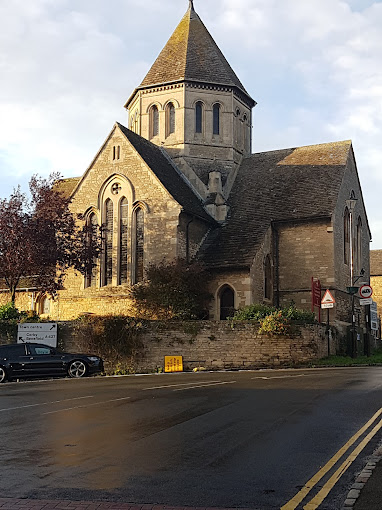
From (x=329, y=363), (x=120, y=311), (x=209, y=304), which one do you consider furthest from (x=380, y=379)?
(x=120, y=311)

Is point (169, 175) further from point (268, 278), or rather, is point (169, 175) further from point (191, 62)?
point (191, 62)

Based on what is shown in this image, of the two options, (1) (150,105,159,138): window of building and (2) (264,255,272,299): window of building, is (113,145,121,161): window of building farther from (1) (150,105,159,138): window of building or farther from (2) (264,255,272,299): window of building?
(2) (264,255,272,299): window of building

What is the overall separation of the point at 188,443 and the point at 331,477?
2623 mm

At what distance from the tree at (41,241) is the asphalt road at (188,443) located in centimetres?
1372

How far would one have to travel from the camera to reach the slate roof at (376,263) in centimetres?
6806

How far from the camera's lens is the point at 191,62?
41.1 meters

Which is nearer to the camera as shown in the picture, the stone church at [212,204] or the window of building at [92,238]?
the window of building at [92,238]

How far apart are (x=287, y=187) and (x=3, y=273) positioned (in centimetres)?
1646

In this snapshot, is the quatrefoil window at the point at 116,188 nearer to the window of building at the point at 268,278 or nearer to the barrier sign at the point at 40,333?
the window of building at the point at 268,278

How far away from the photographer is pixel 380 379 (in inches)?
713

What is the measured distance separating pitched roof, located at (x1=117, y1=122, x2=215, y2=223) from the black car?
12723 mm

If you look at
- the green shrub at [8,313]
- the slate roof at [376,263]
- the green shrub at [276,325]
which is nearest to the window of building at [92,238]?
the green shrub at [8,313]

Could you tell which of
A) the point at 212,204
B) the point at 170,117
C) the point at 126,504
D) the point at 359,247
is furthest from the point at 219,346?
the point at 126,504

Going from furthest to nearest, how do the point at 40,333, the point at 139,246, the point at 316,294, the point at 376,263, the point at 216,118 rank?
the point at 376,263, the point at 216,118, the point at 139,246, the point at 316,294, the point at 40,333
